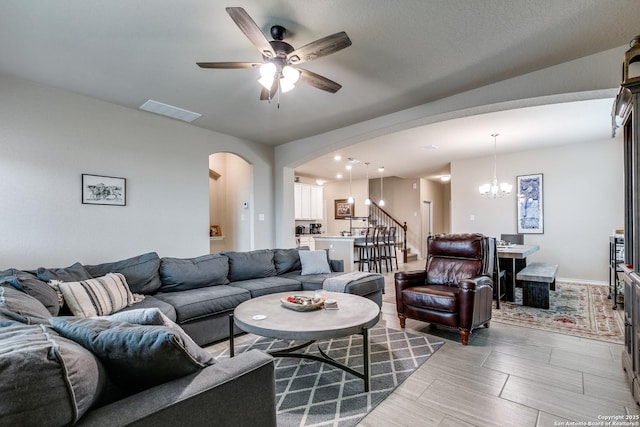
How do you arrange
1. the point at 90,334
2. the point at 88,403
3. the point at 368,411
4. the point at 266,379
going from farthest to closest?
the point at 368,411 < the point at 266,379 < the point at 90,334 < the point at 88,403

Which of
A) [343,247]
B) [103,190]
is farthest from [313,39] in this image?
[343,247]

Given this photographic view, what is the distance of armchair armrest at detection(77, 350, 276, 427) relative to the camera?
35.3 inches

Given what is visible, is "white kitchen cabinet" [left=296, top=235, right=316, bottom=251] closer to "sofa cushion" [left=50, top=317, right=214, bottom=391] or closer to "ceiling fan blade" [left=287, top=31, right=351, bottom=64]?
"ceiling fan blade" [left=287, top=31, right=351, bottom=64]

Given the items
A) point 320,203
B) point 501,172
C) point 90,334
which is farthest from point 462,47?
point 320,203

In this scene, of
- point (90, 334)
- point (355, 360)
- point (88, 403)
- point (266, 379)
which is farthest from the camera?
point (355, 360)

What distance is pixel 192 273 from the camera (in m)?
3.39

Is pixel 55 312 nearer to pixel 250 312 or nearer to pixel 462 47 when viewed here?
pixel 250 312

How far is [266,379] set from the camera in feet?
4.00

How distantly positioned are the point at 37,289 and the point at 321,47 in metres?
2.60

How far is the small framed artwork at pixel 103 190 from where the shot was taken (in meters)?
3.74

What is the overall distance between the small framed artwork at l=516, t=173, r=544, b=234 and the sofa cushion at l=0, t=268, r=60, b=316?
770 centimetres

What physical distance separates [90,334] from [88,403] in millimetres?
268

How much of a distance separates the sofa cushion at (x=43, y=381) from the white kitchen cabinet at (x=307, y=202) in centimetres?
740

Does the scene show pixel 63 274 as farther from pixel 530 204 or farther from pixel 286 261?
pixel 530 204
